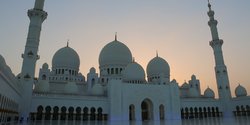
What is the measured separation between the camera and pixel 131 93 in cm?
2288

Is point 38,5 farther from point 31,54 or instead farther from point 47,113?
point 47,113

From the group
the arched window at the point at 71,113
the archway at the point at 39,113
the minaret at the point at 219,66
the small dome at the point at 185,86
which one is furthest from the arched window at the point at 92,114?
the minaret at the point at 219,66

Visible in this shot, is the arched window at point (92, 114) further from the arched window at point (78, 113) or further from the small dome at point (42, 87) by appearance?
the small dome at point (42, 87)

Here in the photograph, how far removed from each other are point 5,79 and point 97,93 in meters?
12.5

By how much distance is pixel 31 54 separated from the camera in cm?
2089

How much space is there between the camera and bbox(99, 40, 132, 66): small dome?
30.2 m

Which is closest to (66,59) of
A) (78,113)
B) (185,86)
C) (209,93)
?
(78,113)

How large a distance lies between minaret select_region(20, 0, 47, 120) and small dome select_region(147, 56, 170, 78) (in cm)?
1712

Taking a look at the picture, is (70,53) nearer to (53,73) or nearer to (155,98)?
(53,73)

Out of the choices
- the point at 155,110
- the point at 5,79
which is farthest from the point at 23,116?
the point at 155,110

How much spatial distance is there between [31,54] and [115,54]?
1240 cm

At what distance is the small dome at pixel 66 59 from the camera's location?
29.9 metres

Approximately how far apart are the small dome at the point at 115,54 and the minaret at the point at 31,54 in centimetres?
1063

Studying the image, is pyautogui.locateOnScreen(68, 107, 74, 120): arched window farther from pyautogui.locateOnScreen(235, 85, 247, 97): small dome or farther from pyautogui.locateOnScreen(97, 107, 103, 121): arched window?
pyautogui.locateOnScreen(235, 85, 247, 97): small dome
